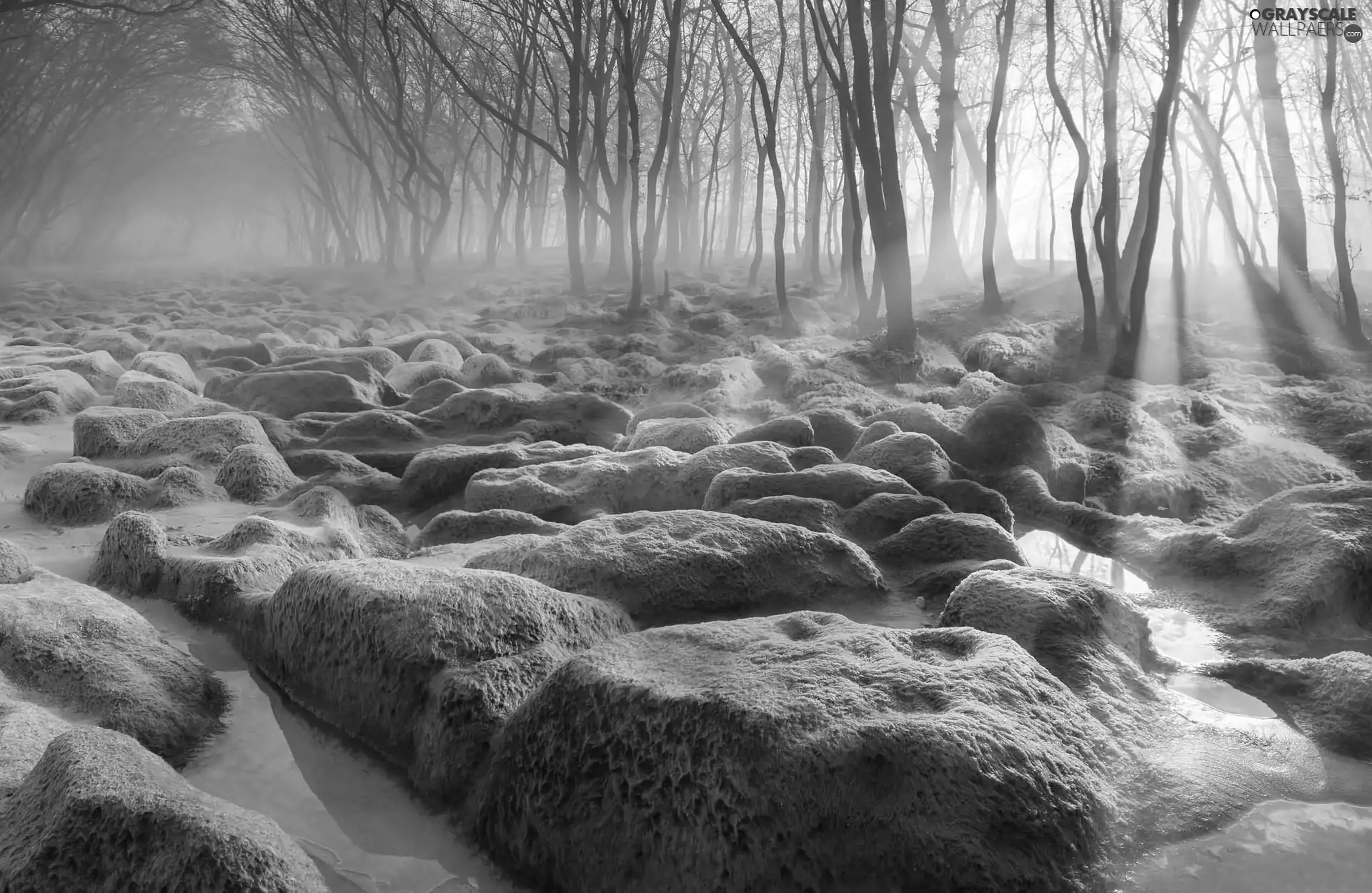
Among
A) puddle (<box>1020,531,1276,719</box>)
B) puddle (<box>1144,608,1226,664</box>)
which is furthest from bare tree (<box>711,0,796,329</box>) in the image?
puddle (<box>1144,608,1226,664</box>)

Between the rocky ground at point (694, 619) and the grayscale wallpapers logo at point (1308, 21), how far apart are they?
5706 millimetres

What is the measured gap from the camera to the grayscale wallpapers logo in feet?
37.1

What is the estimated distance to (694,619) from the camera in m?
3.69

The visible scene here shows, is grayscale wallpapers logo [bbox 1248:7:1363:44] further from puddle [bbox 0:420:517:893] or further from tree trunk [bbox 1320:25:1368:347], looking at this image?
puddle [bbox 0:420:517:893]

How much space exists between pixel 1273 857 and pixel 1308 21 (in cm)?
1522

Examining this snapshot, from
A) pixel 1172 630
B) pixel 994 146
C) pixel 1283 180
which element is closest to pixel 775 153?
pixel 994 146

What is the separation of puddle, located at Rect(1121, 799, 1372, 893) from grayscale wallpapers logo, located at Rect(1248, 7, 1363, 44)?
11685mm

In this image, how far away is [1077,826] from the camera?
2223 mm

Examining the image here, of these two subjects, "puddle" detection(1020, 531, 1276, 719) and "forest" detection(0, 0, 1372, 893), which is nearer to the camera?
"forest" detection(0, 0, 1372, 893)

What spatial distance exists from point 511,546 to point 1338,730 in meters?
3.17

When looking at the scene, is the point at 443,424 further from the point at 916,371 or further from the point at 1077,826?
the point at 1077,826

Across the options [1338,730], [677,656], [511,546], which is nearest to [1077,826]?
[677,656]

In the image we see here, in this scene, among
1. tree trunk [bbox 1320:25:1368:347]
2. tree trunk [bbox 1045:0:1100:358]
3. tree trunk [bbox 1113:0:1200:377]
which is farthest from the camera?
tree trunk [bbox 1320:25:1368:347]

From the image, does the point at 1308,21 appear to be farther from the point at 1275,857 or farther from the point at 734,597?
the point at 1275,857
